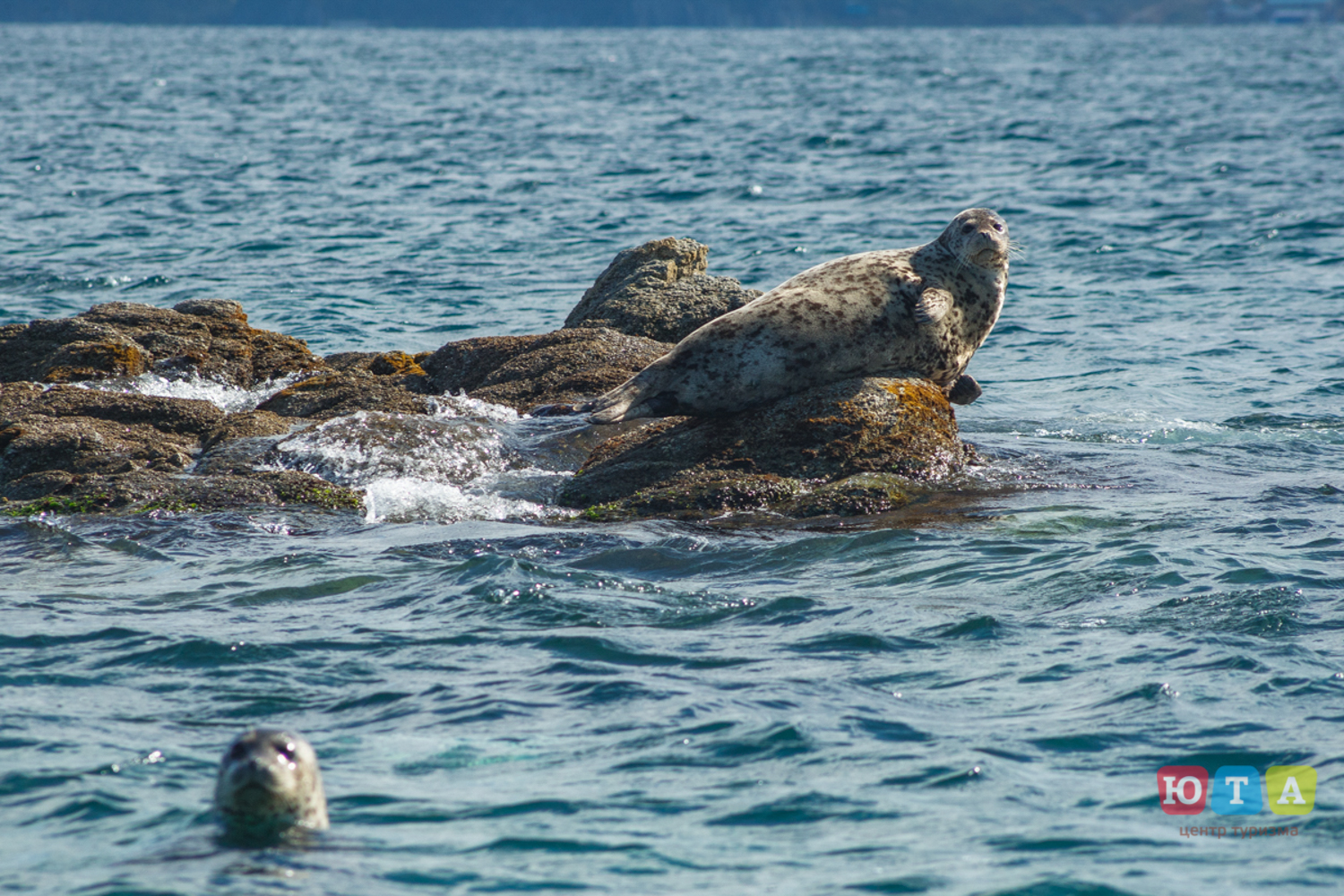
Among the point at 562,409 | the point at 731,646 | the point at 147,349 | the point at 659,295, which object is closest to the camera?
the point at 731,646

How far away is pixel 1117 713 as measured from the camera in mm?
5305

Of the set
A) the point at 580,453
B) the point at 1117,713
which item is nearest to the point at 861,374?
the point at 580,453

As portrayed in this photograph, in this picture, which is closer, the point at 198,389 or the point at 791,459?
the point at 791,459

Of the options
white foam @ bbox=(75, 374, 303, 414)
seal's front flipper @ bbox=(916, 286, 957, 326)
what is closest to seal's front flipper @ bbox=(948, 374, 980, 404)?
seal's front flipper @ bbox=(916, 286, 957, 326)

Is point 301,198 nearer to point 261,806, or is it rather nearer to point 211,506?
point 211,506

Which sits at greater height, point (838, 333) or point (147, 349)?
point (838, 333)

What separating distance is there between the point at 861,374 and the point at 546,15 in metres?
147

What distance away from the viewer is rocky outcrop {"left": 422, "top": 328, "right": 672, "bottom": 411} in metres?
10.3

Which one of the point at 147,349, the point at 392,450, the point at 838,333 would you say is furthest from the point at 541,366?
the point at 147,349

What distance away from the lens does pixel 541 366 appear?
420 inches

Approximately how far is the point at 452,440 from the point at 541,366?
5.92 ft

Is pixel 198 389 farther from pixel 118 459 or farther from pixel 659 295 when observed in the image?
pixel 659 295

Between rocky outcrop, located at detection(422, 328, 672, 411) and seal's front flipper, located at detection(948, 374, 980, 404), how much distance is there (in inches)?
89.6

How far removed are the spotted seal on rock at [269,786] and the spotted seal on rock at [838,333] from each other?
487 centimetres
